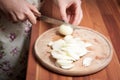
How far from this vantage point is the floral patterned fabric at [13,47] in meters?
0.91

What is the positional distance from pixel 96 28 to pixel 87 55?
0.24 metres

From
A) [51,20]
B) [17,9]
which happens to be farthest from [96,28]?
[17,9]

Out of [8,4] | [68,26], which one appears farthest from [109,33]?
[8,4]

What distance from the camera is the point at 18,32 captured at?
0.93 m

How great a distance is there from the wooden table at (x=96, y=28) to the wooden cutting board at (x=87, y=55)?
0.07ft

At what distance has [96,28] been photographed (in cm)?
96

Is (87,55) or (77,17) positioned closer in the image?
(87,55)

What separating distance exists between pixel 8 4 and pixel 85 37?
1.07 feet

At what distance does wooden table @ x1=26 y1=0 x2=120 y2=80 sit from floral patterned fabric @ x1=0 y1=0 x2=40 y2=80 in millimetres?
68

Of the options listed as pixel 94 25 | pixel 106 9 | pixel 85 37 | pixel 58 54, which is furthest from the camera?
pixel 106 9

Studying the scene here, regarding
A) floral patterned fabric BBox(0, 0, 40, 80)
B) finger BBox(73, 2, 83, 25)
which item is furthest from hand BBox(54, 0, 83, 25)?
floral patterned fabric BBox(0, 0, 40, 80)

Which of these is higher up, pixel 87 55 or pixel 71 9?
pixel 71 9

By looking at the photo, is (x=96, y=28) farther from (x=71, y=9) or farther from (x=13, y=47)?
(x=13, y=47)

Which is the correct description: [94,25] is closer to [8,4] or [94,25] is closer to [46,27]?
[46,27]
